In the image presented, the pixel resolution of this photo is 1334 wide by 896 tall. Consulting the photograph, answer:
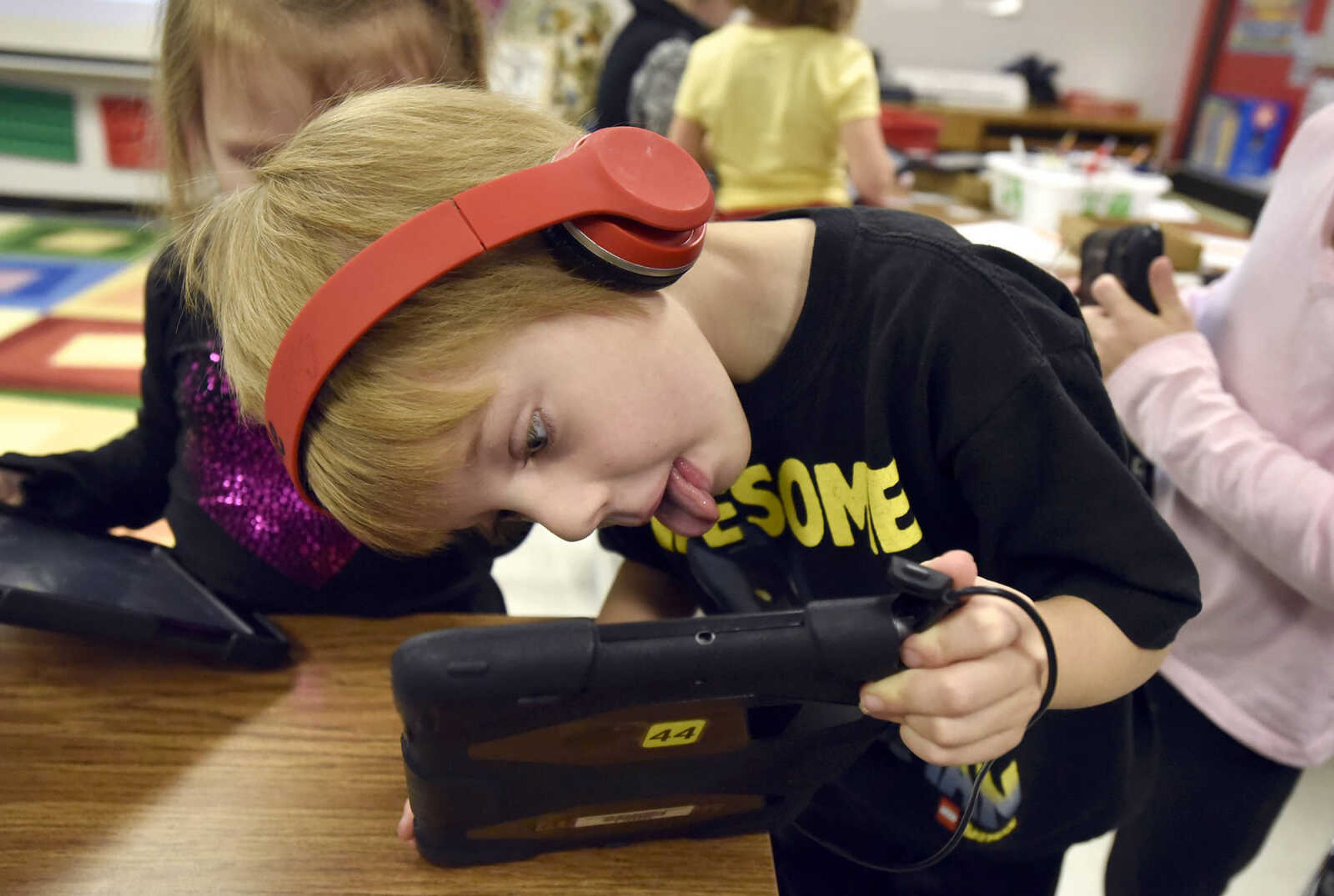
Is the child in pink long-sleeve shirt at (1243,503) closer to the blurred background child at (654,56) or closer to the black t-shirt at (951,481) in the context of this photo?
the black t-shirt at (951,481)

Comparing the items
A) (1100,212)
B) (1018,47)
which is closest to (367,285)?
(1100,212)

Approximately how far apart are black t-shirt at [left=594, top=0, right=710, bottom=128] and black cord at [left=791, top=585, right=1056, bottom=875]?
1.54 metres

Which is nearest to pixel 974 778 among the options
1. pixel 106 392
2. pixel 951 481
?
pixel 951 481

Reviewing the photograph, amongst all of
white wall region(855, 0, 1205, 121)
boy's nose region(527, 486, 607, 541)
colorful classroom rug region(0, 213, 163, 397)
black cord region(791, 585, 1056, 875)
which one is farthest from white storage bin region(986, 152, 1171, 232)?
white wall region(855, 0, 1205, 121)

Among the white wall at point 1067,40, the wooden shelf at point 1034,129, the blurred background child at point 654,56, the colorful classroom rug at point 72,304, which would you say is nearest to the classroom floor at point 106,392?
the colorful classroom rug at point 72,304

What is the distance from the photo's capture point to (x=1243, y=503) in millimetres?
661

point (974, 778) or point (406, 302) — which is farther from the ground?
point (406, 302)

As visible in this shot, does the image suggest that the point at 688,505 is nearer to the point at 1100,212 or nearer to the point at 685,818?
the point at 685,818

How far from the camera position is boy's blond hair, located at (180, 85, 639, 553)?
1.40 ft

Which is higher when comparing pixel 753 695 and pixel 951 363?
pixel 951 363

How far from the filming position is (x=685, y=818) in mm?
472

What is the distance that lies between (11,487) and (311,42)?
42 cm

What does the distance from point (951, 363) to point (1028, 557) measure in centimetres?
12

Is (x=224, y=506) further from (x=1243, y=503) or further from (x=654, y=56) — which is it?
(x=654, y=56)
